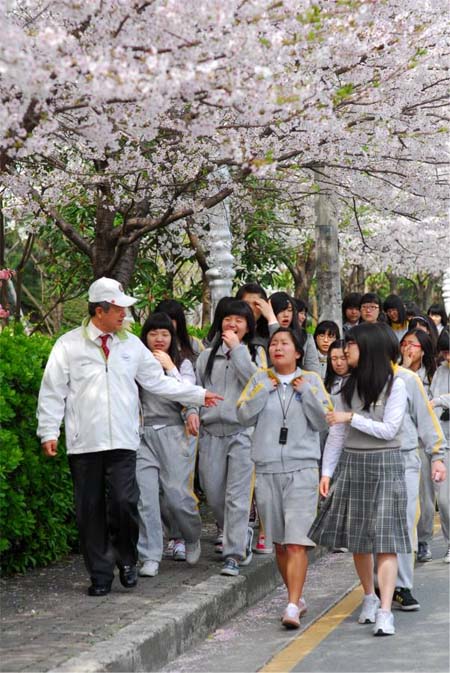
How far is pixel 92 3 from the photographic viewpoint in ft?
19.6

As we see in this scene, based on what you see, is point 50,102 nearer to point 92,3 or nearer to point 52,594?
point 92,3

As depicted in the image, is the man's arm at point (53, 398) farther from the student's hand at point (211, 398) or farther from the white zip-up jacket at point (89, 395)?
the student's hand at point (211, 398)

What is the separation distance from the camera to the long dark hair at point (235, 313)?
8250 mm

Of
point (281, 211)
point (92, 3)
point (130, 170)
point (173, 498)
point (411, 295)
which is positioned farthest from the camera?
point (411, 295)

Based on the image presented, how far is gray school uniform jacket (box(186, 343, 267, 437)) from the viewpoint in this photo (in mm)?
8055

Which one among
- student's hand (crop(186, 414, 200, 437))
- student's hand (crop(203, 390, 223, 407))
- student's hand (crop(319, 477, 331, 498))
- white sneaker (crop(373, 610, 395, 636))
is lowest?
white sneaker (crop(373, 610, 395, 636))

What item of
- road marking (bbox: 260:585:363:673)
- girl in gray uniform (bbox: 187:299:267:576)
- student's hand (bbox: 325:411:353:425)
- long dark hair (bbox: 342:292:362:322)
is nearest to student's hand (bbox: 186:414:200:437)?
girl in gray uniform (bbox: 187:299:267:576)

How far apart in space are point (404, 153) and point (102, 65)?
5.82 metres

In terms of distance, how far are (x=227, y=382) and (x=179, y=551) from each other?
4.02ft

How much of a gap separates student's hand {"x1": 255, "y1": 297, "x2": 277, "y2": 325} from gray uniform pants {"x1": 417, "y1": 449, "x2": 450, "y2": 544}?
62.4 inches

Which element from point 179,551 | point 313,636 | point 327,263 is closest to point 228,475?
point 179,551

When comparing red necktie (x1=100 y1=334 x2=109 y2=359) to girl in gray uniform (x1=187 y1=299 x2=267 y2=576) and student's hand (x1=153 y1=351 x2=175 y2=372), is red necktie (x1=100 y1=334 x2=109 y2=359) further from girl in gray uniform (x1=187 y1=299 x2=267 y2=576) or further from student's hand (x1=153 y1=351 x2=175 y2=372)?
girl in gray uniform (x1=187 y1=299 x2=267 y2=576)

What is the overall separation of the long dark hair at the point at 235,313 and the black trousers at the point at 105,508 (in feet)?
3.98

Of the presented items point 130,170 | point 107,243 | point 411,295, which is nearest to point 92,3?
point 130,170
